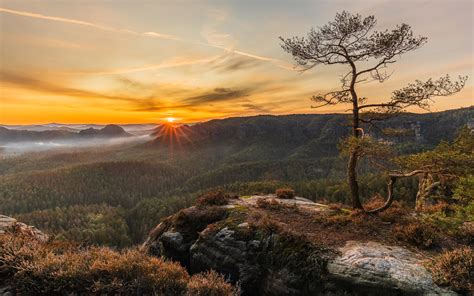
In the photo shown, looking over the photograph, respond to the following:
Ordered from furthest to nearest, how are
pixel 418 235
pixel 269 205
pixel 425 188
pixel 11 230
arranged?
pixel 425 188, pixel 269 205, pixel 11 230, pixel 418 235

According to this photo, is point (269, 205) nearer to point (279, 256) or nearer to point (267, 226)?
point (267, 226)

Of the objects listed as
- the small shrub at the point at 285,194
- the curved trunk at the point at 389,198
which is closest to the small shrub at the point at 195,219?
the small shrub at the point at 285,194

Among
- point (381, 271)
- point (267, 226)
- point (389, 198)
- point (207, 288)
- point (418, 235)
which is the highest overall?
point (389, 198)

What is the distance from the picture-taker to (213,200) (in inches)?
791

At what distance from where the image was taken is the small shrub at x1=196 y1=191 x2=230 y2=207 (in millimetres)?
19812

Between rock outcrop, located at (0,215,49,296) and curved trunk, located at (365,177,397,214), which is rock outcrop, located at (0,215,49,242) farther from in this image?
curved trunk, located at (365,177,397,214)

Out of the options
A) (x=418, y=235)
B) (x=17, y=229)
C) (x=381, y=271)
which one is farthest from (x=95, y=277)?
(x=418, y=235)

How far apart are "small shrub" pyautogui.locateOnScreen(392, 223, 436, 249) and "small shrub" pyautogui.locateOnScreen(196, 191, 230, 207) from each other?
10.9 meters

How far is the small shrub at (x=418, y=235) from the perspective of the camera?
11.9 meters

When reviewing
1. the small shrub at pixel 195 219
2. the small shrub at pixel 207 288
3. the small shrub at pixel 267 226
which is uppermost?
the small shrub at pixel 207 288

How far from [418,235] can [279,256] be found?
6125 mm

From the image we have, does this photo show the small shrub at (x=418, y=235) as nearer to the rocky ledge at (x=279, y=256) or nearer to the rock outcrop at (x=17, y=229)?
the rocky ledge at (x=279, y=256)

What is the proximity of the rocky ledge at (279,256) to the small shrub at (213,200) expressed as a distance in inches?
34.3

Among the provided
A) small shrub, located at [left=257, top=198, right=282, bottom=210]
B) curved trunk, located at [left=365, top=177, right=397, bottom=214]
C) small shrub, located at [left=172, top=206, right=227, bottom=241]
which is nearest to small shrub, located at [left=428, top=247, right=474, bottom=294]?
curved trunk, located at [left=365, top=177, right=397, bottom=214]
